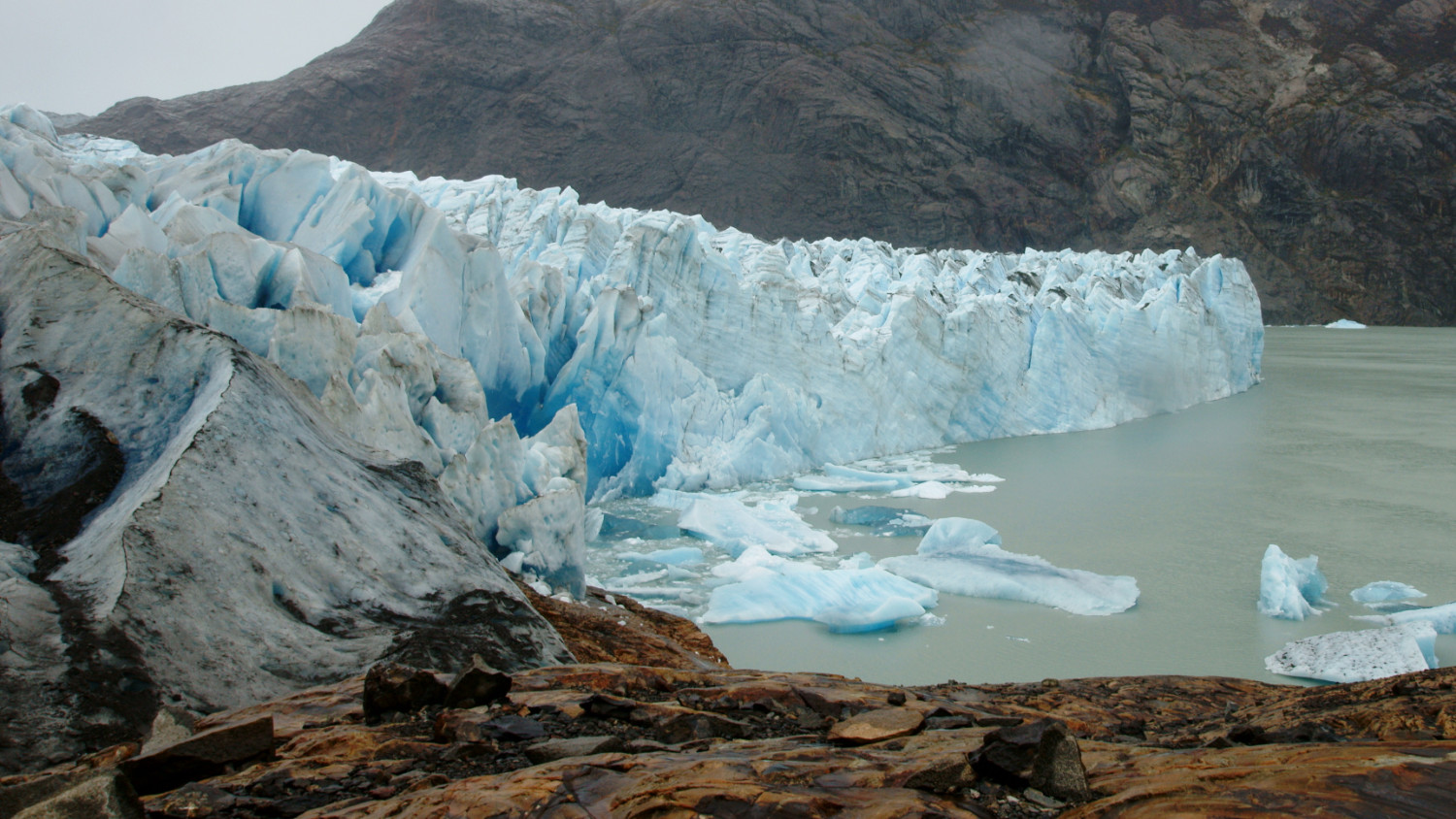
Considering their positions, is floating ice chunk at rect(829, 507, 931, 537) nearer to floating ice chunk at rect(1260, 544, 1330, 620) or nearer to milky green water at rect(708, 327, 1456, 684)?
milky green water at rect(708, 327, 1456, 684)

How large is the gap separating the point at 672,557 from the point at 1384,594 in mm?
3826

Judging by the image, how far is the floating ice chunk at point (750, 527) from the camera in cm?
584

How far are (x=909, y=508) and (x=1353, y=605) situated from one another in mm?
2878

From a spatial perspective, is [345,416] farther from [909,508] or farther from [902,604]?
[909,508]

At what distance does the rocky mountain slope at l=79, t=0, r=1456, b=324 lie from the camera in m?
35.2

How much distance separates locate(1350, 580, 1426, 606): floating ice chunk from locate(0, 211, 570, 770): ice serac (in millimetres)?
4496

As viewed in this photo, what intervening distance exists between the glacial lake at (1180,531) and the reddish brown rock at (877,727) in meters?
2.17

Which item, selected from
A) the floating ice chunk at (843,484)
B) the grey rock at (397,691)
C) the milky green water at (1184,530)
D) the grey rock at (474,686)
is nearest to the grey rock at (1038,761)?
the grey rock at (474,686)

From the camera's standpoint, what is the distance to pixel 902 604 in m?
4.54

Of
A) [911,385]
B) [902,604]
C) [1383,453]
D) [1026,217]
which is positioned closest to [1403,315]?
[1026,217]

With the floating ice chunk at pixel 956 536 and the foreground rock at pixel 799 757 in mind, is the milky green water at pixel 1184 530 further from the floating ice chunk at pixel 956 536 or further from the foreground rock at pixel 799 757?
the foreground rock at pixel 799 757

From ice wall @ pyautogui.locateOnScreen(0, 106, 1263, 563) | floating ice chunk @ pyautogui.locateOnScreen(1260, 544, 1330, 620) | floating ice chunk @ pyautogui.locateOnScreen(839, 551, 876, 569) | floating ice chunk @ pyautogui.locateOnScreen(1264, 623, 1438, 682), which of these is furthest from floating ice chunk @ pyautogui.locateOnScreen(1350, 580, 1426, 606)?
ice wall @ pyautogui.locateOnScreen(0, 106, 1263, 563)

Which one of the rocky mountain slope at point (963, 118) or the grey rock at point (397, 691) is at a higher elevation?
the rocky mountain slope at point (963, 118)

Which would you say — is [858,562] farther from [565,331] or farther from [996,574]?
[565,331]
